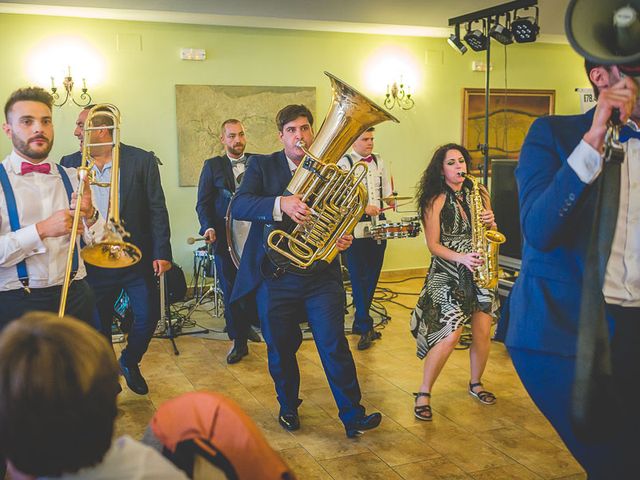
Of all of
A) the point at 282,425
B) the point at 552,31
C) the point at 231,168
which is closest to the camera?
the point at 282,425

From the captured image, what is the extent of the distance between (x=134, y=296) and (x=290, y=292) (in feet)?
4.23

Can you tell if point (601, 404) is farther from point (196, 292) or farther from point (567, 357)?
point (196, 292)

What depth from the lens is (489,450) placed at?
145 inches

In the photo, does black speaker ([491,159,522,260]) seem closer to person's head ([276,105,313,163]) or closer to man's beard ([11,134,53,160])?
person's head ([276,105,313,163])

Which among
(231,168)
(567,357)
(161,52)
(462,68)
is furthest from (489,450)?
(462,68)

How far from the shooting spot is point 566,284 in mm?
1759

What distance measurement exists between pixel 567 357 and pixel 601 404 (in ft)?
0.78

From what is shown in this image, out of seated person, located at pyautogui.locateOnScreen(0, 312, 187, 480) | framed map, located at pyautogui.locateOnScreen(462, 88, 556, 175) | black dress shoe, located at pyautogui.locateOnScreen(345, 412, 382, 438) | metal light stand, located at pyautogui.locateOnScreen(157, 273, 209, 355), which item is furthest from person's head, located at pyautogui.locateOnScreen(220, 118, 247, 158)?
seated person, located at pyautogui.locateOnScreen(0, 312, 187, 480)

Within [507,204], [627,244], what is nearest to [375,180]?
[507,204]

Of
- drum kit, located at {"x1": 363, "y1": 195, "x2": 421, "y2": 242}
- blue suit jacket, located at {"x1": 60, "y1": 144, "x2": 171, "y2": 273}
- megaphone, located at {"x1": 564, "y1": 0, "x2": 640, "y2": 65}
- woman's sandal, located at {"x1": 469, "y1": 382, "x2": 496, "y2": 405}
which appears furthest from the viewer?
drum kit, located at {"x1": 363, "y1": 195, "x2": 421, "y2": 242}

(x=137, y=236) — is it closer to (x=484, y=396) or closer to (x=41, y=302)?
(x=41, y=302)

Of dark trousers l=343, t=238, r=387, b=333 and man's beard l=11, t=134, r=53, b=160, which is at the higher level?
man's beard l=11, t=134, r=53, b=160

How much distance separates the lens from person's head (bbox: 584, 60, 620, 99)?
1.65 metres

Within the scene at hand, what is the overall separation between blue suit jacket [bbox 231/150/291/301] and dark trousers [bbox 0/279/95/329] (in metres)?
0.86
